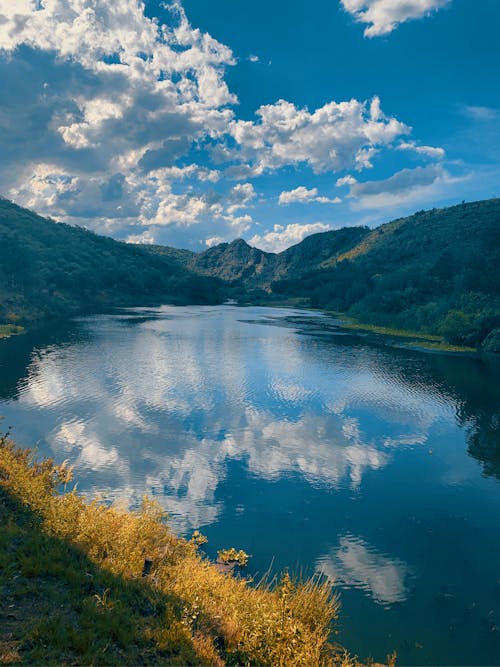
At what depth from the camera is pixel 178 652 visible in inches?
425

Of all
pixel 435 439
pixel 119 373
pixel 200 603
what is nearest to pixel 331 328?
pixel 119 373

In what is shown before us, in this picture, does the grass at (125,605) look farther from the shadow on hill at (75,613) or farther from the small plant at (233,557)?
the small plant at (233,557)

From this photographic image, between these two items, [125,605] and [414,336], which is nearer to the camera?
[125,605]

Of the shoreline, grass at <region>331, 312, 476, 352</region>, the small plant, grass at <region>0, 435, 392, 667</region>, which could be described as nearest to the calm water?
Answer: the small plant

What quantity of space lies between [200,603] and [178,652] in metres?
1.92

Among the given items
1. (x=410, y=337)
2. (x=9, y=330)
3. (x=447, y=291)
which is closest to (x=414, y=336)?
(x=410, y=337)

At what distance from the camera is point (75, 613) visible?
11.1 m

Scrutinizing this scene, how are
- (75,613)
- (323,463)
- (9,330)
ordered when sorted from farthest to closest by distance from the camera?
1. (9,330)
2. (323,463)
3. (75,613)

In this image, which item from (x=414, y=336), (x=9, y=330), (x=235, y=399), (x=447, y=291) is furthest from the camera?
(x=447, y=291)

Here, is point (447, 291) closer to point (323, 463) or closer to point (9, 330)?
point (323, 463)

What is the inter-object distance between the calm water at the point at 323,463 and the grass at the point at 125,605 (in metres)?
3.68

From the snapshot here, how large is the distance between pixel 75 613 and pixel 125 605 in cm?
135

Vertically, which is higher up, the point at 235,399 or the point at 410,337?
the point at 410,337

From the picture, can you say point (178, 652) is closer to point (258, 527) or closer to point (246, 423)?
point (258, 527)
